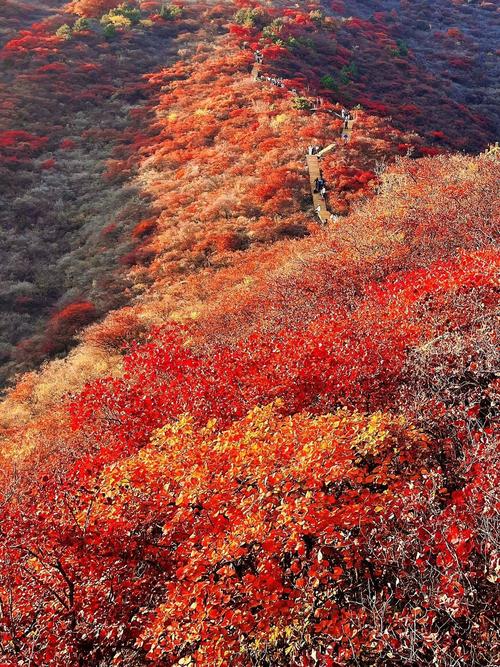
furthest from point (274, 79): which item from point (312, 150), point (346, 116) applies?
point (312, 150)

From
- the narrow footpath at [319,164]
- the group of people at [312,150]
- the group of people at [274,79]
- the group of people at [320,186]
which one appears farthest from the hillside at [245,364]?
the group of people at [274,79]

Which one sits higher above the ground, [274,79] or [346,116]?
[274,79]

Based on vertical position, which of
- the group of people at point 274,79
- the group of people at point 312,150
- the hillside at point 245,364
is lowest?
the hillside at point 245,364

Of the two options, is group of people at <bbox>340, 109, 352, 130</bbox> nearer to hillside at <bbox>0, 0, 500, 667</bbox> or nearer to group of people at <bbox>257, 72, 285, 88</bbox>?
hillside at <bbox>0, 0, 500, 667</bbox>

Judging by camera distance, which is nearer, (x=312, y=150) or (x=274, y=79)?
(x=312, y=150)

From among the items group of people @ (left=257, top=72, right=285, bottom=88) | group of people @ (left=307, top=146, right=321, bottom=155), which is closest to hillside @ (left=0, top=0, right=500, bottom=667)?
group of people @ (left=307, top=146, right=321, bottom=155)

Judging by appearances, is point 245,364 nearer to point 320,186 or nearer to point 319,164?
point 320,186

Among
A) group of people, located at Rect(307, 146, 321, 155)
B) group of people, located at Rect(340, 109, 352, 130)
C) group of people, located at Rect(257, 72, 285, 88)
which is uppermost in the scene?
group of people, located at Rect(257, 72, 285, 88)

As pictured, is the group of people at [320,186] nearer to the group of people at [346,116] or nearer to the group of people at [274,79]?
the group of people at [346,116]

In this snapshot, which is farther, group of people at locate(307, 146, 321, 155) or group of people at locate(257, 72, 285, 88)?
group of people at locate(257, 72, 285, 88)
